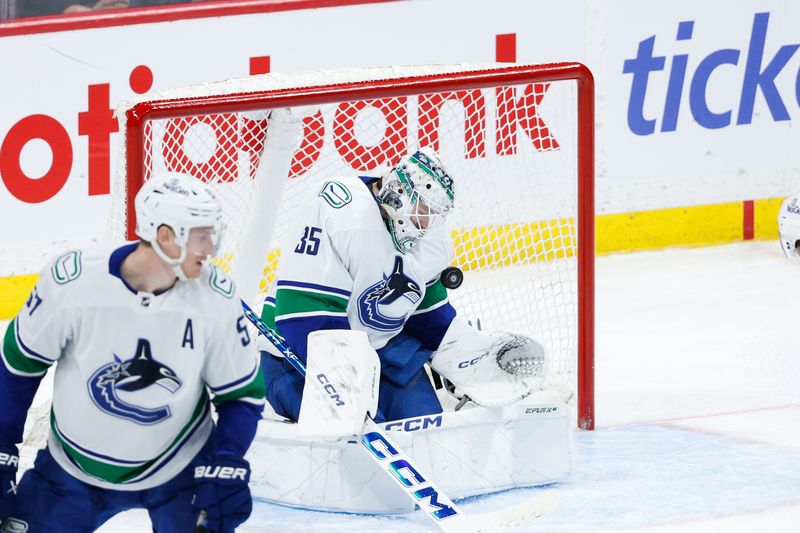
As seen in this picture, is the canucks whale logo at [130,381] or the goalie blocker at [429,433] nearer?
the canucks whale logo at [130,381]

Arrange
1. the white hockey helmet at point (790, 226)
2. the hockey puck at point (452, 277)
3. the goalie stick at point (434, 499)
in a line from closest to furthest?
1. the goalie stick at point (434, 499)
2. the hockey puck at point (452, 277)
3. the white hockey helmet at point (790, 226)

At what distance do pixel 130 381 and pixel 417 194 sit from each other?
3.79ft

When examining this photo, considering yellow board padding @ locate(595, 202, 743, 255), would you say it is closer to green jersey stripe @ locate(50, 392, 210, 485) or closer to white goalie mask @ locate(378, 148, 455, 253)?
white goalie mask @ locate(378, 148, 455, 253)

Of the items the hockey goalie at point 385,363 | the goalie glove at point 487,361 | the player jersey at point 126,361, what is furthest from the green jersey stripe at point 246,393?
the goalie glove at point 487,361

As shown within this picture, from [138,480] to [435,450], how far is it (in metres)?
1.20

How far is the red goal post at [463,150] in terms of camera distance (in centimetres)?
388

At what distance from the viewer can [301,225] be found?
3.66m

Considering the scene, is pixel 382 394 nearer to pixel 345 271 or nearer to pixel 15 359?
pixel 345 271

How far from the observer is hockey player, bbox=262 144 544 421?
3611mm

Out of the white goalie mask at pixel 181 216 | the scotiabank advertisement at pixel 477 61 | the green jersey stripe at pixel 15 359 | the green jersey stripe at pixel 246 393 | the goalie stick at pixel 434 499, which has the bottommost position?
the goalie stick at pixel 434 499

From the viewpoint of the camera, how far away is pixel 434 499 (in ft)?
11.5

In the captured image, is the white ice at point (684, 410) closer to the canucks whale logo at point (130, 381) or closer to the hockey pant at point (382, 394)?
the hockey pant at point (382, 394)

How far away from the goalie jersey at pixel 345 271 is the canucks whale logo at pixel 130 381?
1.06 metres

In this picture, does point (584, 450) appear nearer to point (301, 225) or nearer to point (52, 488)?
point (301, 225)
